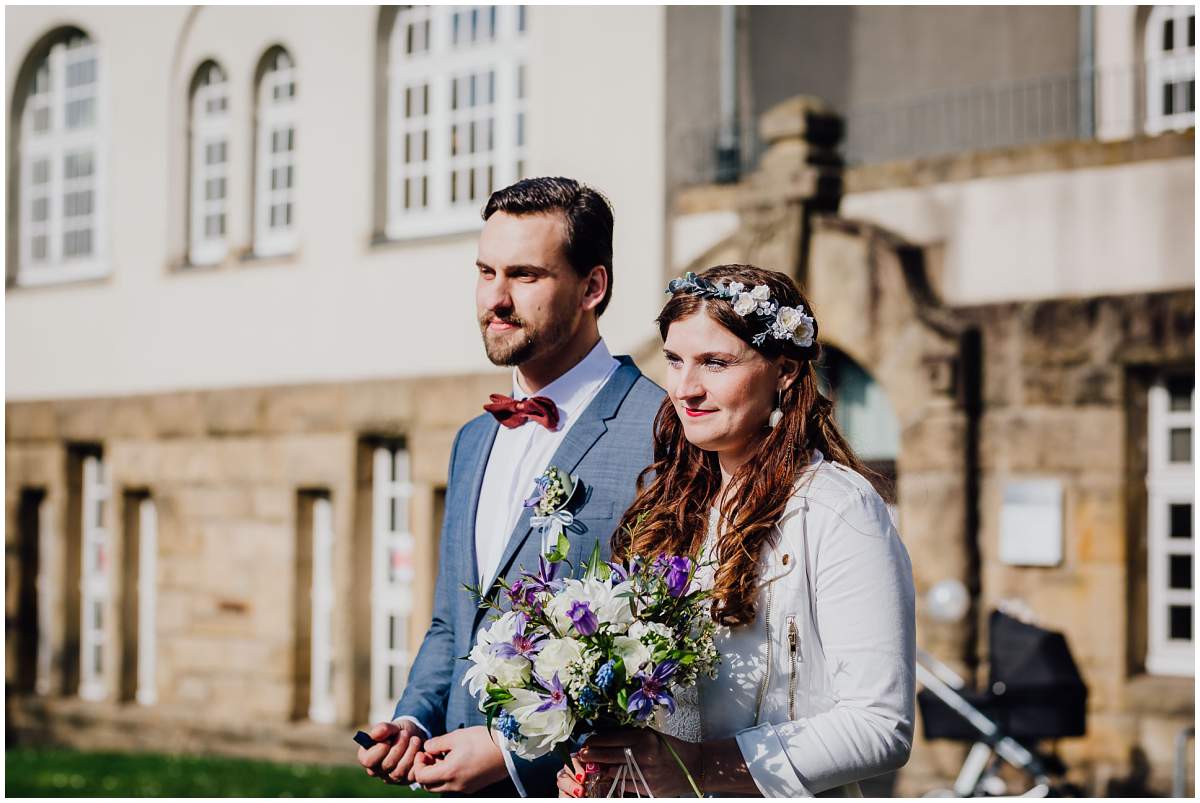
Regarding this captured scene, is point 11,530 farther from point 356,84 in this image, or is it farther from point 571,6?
point 571,6

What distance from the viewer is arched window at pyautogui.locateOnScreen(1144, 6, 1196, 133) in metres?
11.7

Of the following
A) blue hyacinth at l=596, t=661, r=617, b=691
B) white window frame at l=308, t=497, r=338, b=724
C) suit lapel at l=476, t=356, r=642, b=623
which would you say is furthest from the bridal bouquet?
white window frame at l=308, t=497, r=338, b=724

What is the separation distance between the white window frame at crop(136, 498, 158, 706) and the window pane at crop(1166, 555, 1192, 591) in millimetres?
8292

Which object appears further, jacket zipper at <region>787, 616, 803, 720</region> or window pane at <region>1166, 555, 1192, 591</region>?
window pane at <region>1166, 555, 1192, 591</region>

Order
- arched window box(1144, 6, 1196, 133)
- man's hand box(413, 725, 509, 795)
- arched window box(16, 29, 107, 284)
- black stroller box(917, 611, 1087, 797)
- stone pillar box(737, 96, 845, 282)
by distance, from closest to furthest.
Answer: man's hand box(413, 725, 509, 795), black stroller box(917, 611, 1087, 797), stone pillar box(737, 96, 845, 282), arched window box(1144, 6, 1196, 133), arched window box(16, 29, 107, 284)

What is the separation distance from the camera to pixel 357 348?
45.8 feet

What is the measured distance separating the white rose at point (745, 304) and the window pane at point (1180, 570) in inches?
313

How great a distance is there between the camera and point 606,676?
3010 millimetres

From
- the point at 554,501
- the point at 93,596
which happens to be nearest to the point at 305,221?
the point at 93,596

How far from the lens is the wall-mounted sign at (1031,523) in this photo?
412 inches

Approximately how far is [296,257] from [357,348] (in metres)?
0.96

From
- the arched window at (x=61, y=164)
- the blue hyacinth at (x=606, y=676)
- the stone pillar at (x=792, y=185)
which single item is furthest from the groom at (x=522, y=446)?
the arched window at (x=61, y=164)

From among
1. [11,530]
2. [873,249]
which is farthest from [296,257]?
[873,249]

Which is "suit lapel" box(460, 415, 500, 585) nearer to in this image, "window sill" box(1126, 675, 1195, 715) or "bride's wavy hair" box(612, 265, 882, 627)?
"bride's wavy hair" box(612, 265, 882, 627)
